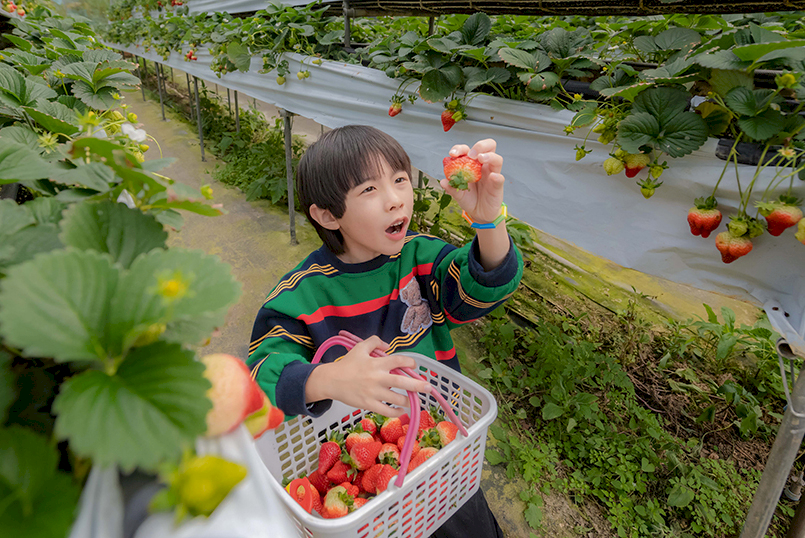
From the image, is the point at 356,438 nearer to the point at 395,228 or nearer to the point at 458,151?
the point at 395,228

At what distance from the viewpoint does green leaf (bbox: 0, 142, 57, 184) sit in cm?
34

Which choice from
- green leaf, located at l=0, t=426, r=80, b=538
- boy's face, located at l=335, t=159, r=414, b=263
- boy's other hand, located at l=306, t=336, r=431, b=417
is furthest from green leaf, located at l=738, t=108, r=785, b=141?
green leaf, located at l=0, t=426, r=80, b=538

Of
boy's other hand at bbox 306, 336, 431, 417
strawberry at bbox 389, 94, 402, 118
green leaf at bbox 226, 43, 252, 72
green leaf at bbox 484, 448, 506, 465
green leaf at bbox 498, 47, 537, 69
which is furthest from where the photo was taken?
green leaf at bbox 226, 43, 252, 72

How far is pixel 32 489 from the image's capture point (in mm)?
214

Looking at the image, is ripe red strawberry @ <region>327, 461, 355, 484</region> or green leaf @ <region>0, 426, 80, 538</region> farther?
ripe red strawberry @ <region>327, 461, 355, 484</region>

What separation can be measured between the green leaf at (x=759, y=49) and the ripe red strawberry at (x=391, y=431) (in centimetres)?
124

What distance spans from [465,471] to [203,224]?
10.9ft

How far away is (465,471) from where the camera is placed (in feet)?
3.61

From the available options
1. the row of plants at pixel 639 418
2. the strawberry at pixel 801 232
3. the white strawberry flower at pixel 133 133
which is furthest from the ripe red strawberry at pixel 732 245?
the white strawberry flower at pixel 133 133

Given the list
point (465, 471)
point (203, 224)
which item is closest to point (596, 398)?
point (465, 471)

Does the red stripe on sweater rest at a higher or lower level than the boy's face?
lower

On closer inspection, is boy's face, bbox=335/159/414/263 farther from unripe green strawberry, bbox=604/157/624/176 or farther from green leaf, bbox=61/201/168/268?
green leaf, bbox=61/201/168/268

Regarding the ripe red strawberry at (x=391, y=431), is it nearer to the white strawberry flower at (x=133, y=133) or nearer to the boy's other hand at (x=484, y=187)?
the boy's other hand at (x=484, y=187)

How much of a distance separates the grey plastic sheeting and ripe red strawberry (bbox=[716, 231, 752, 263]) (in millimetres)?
53
